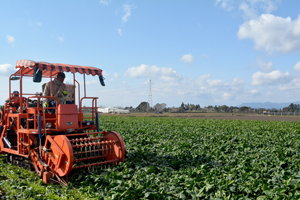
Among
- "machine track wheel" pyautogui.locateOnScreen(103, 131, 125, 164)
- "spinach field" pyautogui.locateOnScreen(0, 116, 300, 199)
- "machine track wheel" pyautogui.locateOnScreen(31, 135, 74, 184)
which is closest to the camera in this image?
"spinach field" pyautogui.locateOnScreen(0, 116, 300, 199)

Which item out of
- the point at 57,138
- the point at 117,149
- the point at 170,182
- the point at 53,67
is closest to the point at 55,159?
the point at 57,138

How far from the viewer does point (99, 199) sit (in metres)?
5.98

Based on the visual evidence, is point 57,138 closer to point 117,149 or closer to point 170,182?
point 117,149

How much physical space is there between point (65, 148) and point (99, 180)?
4.63 ft

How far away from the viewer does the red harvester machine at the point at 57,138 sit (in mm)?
7285

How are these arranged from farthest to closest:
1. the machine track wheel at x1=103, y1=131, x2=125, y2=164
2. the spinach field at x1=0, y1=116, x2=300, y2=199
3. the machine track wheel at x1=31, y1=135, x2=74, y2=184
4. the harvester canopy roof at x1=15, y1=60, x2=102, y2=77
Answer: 1. the machine track wheel at x1=103, y1=131, x2=125, y2=164
2. the harvester canopy roof at x1=15, y1=60, x2=102, y2=77
3. the machine track wheel at x1=31, y1=135, x2=74, y2=184
4. the spinach field at x1=0, y1=116, x2=300, y2=199

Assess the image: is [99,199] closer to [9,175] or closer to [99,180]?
[99,180]

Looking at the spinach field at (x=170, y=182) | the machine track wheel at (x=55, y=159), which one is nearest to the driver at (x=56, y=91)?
the machine track wheel at (x=55, y=159)

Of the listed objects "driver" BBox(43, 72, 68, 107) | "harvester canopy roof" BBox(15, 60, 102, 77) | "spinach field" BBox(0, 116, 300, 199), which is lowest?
"spinach field" BBox(0, 116, 300, 199)

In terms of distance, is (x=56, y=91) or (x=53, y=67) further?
(x=56, y=91)

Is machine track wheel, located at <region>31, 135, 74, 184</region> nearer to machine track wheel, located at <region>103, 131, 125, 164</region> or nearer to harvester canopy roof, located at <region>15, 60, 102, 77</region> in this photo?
machine track wheel, located at <region>103, 131, 125, 164</region>

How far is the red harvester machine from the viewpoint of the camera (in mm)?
7285

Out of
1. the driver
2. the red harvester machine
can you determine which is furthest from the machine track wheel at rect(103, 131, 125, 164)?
the driver

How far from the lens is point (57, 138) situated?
7.41m
